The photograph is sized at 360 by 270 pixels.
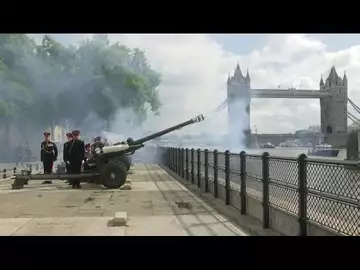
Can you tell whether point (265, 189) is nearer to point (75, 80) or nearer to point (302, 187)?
point (302, 187)

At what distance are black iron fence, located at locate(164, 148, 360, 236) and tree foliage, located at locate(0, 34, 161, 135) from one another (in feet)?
121

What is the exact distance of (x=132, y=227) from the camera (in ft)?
31.3

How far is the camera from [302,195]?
713 centimetres

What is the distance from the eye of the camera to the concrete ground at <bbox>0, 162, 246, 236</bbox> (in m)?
9.17

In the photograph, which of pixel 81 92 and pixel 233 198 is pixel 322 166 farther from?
pixel 81 92

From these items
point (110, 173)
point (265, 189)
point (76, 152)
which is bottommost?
point (110, 173)

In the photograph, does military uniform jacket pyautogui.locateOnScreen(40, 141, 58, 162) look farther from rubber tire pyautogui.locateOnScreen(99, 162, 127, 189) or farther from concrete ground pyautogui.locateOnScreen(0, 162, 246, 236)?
rubber tire pyautogui.locateOnScreen(99, 162, 127, 189)

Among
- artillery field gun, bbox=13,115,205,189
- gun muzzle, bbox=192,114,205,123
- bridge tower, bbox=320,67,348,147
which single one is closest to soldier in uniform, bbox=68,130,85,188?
artillery field gun, bbox=13,115,205,189

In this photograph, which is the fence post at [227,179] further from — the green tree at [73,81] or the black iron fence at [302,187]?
the green tree at [73,81]

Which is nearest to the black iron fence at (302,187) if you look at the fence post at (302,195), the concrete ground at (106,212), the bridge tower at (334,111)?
the fence post at (302,195)

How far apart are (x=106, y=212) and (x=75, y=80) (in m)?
38.8

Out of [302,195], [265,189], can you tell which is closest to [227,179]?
[265,189]

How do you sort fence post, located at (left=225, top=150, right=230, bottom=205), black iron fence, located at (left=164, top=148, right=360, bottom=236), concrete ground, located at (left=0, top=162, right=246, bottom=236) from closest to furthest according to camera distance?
black iron fence, located at (left=164, top=148, right=360, bottom=236) < concrete ground, located at (left=0, top=162, right=246, bottom=236) < fence post, located at (left=225, top=150, right=230, bottom=205)

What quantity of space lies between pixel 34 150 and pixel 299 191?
4550cm
